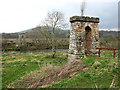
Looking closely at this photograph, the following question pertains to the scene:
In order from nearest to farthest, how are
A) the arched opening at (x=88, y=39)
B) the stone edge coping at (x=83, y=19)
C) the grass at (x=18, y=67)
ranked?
the grass at (x=18, y=67), the stone edge coping at (x=83, y=19), the arched opening at (x=88, y=39)

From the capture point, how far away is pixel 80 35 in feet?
34.9

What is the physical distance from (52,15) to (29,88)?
13.2m

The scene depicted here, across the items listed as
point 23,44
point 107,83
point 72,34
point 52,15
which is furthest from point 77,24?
point 23,44

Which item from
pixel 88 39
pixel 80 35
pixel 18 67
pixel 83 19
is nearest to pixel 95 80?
pixel 80 35

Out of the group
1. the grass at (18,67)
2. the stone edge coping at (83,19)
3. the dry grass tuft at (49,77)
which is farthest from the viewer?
the stone edge coping at (83,19)

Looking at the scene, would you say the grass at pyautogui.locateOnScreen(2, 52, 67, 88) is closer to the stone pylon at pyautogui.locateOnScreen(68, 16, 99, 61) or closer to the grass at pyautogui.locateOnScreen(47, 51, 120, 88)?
the stone pylon at pyautogui.locateOnScreen(68, 16, 99, 61)

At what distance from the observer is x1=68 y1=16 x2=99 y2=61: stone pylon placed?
34.7 ft

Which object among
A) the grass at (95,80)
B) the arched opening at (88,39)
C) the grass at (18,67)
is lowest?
the grass at (18,67)

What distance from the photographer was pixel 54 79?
261 inches

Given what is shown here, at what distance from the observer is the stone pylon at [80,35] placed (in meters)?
10.6

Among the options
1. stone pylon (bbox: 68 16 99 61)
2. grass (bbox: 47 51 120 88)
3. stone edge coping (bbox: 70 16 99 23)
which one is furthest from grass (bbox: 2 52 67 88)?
stone edge coping (bbox: 70 16 99 23)

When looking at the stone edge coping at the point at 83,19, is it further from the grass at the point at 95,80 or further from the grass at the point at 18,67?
the grass at the point at 95,80

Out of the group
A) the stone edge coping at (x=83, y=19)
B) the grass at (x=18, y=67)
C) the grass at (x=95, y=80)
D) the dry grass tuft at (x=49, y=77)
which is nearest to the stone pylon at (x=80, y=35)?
the stone edge coping at (x=83, y=19)

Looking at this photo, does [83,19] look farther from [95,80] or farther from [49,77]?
[95,80]
